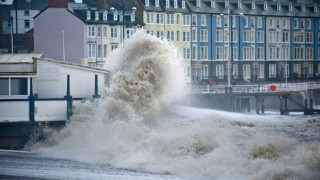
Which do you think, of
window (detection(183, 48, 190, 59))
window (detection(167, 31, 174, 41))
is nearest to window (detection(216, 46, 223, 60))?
window (detection(183, 48, 190, 59))

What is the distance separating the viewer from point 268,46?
310 ft

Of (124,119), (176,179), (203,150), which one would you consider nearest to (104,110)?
(124,119)

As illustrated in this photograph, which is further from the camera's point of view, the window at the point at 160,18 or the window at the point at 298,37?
the window at the point at 298,37

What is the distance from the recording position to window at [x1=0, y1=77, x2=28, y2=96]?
29.5m

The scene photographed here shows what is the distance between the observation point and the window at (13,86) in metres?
29.5

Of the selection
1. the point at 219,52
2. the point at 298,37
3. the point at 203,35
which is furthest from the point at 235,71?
the point at 298,37

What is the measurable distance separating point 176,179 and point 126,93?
11597mm

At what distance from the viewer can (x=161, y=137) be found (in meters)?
27.7

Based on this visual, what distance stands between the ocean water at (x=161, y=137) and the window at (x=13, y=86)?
7.90 feet

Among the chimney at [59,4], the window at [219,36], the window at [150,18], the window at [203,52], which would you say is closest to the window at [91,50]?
the chimney at [59,4]

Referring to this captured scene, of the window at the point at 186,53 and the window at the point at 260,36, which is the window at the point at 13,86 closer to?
the window at the point at 186,53

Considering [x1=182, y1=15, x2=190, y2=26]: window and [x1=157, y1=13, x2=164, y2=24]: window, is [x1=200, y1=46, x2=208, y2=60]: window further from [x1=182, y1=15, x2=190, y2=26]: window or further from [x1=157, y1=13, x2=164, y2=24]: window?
[x1=157, y1=13, x2=164, y2=24]: window

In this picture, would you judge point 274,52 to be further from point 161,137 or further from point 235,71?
point 161,137

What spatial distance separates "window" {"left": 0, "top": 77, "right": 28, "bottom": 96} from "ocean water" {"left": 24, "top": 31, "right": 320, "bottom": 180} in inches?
94.8
